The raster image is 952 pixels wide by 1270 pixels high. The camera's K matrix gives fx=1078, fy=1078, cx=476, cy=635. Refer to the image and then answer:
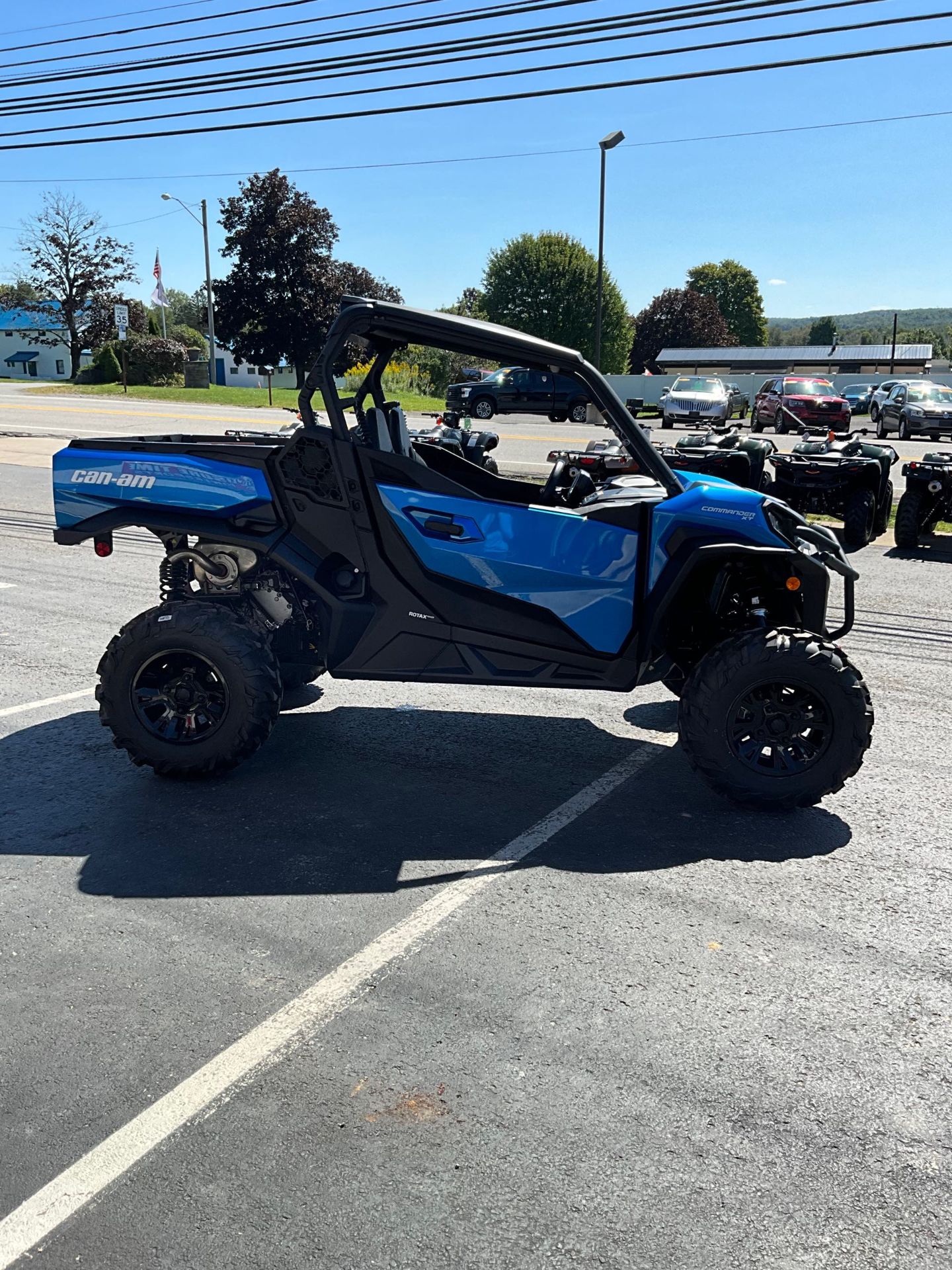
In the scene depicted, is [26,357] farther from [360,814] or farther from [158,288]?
[360,814]

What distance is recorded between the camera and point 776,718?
4695 mm

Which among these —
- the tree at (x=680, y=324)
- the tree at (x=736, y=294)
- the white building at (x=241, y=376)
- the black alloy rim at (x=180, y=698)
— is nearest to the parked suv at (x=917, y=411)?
the black alloy rim at (x=180, y=698)

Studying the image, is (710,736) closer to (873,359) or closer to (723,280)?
(873,359)

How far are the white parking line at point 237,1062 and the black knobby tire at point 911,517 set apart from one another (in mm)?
9229

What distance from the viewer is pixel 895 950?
3664 millimetres

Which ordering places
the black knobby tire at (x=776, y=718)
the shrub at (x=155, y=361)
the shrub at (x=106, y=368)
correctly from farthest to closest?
the shrub at (x=106, y=368) < the shrub at (x=155, y=361) < the black knobby tire at (x=776, y=718)

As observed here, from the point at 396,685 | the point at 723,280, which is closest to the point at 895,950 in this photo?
the point at 396,685

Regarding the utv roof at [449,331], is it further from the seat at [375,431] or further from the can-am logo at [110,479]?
the can-am logo at [110,479]

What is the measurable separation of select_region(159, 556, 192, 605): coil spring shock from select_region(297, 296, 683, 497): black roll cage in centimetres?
117

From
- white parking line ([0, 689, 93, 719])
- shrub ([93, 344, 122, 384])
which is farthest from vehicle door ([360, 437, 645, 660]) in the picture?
shrub ([93, 344, 122, 384])

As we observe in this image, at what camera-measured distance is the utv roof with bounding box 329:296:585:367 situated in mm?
4652

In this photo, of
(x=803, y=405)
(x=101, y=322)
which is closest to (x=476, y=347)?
(x=803, y=405)

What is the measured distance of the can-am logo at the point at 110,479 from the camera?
5047 mm

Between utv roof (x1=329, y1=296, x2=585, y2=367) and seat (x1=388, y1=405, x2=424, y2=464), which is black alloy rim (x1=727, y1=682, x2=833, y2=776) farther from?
seat (x1=388, y1=405, x2=424, y2=464)
